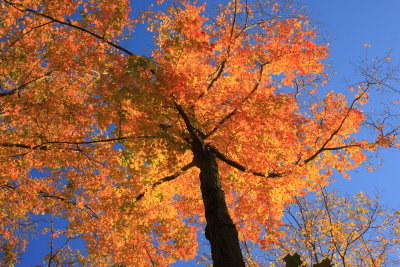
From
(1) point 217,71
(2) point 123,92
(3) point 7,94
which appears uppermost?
(3) point 7,94

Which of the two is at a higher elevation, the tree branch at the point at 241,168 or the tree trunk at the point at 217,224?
the tree branch at the point at 241,168

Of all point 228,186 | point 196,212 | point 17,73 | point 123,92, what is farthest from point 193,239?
point 17,73

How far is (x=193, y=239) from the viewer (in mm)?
13320

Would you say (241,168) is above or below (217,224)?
above

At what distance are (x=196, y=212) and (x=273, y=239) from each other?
3786mm

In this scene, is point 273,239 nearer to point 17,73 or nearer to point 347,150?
point 347,150

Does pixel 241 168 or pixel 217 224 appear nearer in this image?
pixel 217 224

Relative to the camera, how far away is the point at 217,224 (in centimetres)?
664

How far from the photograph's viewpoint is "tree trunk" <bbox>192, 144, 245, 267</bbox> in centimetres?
604

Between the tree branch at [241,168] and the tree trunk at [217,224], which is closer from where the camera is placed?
the tree trunk at [217,224]

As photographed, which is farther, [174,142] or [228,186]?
[228,186]

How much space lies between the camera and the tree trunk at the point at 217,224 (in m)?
6.04

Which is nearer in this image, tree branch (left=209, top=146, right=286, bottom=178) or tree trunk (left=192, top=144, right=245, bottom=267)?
tree trunk (left=192, top=144, right=245, bottom=267)

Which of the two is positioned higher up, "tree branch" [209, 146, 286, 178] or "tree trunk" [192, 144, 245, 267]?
"tree branch" [209, 146, 286, 178]
